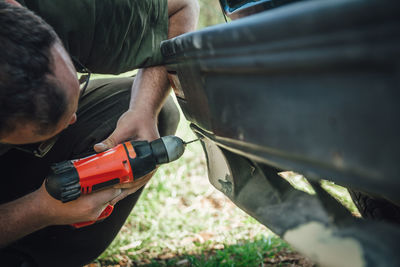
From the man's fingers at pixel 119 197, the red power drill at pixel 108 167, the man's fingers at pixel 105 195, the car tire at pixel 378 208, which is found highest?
the red power drill at pixel 108 167

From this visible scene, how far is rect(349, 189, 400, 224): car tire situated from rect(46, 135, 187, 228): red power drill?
29.9 inches

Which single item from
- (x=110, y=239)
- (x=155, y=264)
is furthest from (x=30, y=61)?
(x=155, y=264)

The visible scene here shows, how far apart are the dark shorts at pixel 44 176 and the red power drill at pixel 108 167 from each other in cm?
34

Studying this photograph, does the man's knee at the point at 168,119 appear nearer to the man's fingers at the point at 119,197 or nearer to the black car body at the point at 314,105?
the man's fingers at the point at 119,197

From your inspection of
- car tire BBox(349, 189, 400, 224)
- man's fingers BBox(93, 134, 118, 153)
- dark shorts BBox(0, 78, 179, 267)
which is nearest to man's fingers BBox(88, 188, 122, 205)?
man's fingers BBox(93, 134, 118, 153)

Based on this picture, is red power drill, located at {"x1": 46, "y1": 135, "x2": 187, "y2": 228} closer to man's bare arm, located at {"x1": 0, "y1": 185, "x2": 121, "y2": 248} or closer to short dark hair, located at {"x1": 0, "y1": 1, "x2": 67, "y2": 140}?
man's bare arm, located at {"x1": 0, "y1": 185, "x2": 121, "y2": 248}

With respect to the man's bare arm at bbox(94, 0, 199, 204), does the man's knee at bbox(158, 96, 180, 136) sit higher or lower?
lower

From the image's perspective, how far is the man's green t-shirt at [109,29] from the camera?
5.02 feet

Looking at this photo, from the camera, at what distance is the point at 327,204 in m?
0.83

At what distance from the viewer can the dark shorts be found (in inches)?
68.2

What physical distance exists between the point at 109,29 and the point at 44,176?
31.3 inches

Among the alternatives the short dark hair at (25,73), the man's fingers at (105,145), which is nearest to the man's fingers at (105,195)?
the man's fingers at (105,145)

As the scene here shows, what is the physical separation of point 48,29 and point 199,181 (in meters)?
1.97

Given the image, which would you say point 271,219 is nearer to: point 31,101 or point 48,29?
point 31,101
